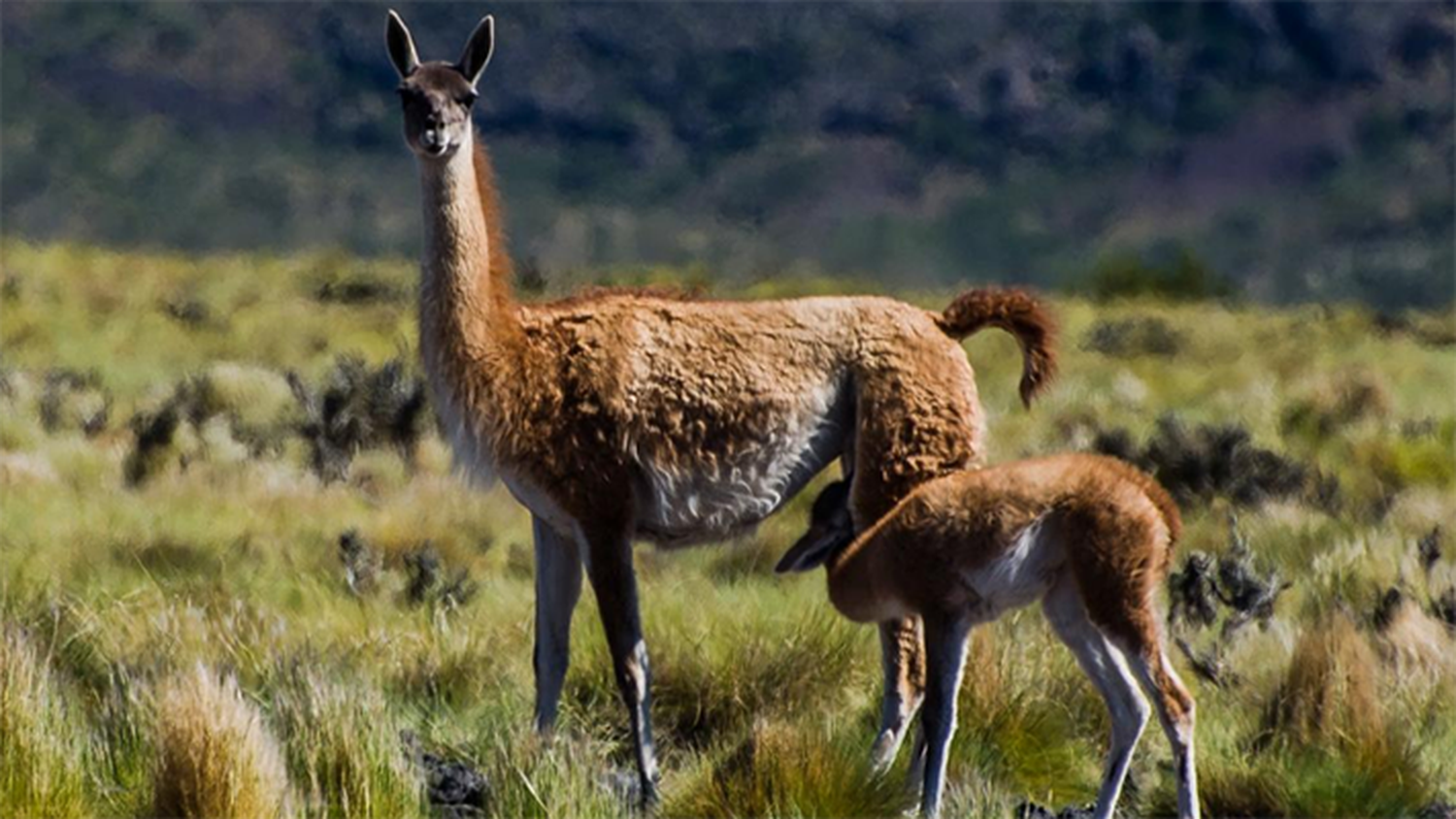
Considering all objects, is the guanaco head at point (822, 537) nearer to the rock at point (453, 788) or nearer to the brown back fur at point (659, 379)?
the brown back fur at point (659, 379)

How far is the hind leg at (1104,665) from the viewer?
307 inches

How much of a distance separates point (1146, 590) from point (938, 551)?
0.66 m

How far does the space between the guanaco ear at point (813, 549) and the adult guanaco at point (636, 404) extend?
1.27 feet

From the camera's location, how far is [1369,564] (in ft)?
42.8

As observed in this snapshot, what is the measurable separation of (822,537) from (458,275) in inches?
64.0

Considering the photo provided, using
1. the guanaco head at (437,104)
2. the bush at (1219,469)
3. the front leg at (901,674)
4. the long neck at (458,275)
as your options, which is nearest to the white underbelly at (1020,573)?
the front leg at (901,674)

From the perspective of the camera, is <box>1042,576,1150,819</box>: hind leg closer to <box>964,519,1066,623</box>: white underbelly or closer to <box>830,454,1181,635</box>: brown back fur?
<box>964,519,1066,623</box>: white underbelly

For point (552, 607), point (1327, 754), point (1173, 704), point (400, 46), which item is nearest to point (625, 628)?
point (552, 607)

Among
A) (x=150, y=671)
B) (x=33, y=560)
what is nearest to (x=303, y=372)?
(x=33, y=560)

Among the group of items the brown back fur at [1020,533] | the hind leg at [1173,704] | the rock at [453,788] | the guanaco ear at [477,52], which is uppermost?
the guanaco ear at [477,52]

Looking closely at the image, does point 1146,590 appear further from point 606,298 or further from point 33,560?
point 33,560

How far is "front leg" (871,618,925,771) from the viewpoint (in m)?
8.75

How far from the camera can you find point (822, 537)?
8273 millimetres

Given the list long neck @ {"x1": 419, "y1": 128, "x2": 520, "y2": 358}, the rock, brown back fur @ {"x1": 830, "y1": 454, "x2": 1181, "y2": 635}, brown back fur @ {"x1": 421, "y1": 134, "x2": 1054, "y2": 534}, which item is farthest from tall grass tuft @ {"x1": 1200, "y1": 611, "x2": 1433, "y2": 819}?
long neck @ {"x1": 419, "y1": 128, "x2": 520, "y2": 358}
